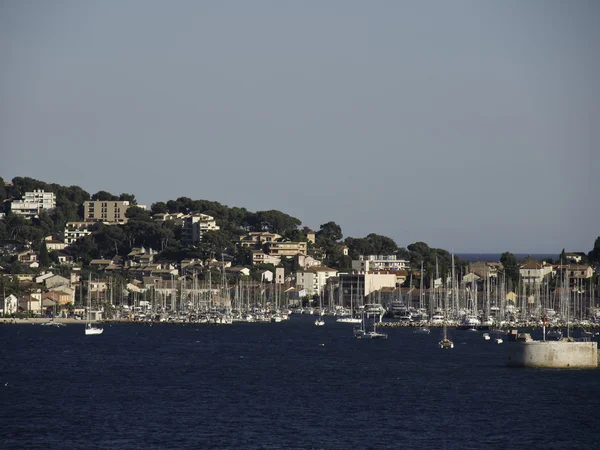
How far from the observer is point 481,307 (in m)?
117

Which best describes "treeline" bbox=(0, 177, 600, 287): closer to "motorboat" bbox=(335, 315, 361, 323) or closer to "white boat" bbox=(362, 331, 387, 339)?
"motorboat" bbox=(335, 315, 361, 323)

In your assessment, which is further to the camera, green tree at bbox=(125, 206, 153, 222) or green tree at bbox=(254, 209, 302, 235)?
green tree at bbox=(125, 206, 153, 222)

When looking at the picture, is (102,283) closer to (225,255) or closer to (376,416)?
(225,255)

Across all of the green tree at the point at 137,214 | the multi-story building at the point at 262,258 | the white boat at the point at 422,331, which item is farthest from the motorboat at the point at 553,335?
the green tree at the point at 137,214

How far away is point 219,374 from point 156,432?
19274mm

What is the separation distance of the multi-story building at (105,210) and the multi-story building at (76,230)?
8.53 meters

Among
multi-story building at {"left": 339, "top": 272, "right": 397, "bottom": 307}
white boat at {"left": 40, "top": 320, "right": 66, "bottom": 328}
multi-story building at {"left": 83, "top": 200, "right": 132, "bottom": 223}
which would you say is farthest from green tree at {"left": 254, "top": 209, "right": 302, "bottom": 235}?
white boat at {"left": 40, "top": 320, "right": 66, "bottom": 328}

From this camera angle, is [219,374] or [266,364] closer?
[219,374]

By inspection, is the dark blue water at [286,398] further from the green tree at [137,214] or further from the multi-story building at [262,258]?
the green tree at [137,214]

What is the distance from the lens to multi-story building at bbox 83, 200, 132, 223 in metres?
185

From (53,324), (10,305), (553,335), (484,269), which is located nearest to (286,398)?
(553,335)

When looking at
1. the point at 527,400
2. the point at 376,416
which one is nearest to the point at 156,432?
the point at 376,416

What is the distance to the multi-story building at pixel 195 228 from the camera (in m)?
167

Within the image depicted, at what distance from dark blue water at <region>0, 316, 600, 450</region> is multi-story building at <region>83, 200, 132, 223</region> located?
338 feet
